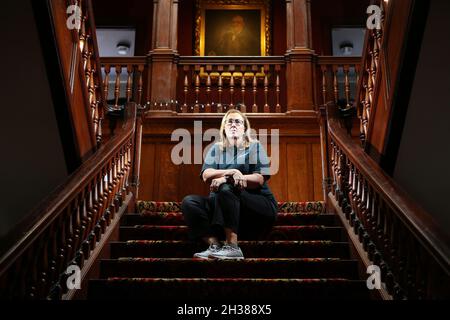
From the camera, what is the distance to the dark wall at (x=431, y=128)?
3652 millimetres

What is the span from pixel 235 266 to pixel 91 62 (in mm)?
2247

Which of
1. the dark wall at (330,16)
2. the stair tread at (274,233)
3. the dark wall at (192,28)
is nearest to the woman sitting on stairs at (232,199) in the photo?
Result: the stair tread at (274,233)

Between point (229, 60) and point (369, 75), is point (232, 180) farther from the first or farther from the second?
point (229, 60)

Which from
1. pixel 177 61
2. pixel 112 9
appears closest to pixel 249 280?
pixel 177 61

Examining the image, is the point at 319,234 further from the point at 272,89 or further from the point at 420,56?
the point at 272,89

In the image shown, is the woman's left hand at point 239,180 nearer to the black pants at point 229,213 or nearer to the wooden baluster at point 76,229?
the black pants at point 229,213

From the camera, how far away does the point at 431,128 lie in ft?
12.9

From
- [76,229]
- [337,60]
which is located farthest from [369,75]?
[337,60]

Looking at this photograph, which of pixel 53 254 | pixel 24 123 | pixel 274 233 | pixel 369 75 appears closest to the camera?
pixel 53 254

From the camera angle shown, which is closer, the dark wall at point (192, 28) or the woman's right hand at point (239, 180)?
the woman's right hand at point (239, 180)

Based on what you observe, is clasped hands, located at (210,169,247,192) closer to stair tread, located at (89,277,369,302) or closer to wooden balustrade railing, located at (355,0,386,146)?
stair tread, located at (89,277,369,302)

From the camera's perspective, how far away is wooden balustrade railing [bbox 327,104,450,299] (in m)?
2.35

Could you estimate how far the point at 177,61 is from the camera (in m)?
6.98
